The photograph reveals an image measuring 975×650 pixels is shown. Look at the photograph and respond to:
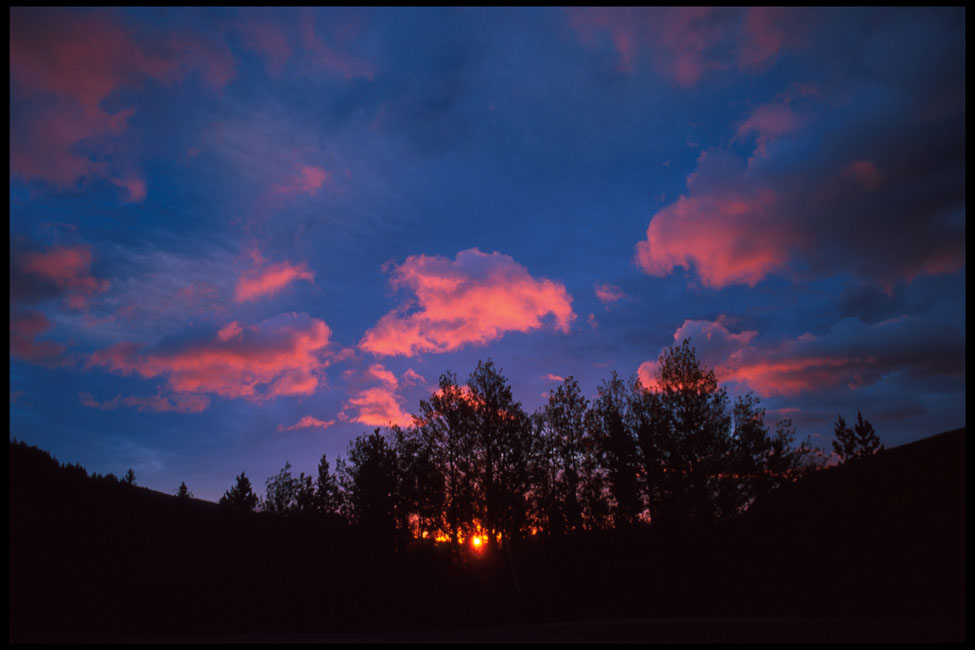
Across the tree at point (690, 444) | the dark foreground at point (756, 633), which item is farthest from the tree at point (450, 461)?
the dark foreground at point (756, 633)

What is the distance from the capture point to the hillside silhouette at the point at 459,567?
11156 millimetres

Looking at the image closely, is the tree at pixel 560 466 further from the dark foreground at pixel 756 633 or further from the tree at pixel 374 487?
the dark foreground at pixel 756 633

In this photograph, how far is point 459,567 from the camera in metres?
25.9

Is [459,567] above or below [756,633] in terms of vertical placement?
below

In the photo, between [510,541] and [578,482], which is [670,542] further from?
[510,541]

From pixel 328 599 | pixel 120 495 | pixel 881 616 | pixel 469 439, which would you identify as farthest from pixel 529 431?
pixel 120 495

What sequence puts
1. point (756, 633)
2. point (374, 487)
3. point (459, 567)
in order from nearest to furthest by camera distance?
point (756, 633) < point (459, 567) < point (374, 487)

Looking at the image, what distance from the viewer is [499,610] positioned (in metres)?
24.1

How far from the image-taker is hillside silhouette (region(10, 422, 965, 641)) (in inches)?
439

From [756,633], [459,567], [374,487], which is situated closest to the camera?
[756,633]

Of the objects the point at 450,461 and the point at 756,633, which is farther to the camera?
the point at 450,461

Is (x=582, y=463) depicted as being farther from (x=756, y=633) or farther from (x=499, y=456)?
(x=756, y=633)

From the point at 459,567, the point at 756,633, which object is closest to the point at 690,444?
the point at 459,567

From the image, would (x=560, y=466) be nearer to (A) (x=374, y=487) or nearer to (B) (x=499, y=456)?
(B) (x=499, y=456)
